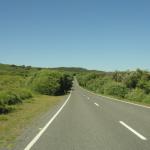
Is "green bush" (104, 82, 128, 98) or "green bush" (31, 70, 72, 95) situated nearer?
"green bush" (104, 82, 128, 98)

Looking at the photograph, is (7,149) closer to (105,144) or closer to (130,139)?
(105,144)

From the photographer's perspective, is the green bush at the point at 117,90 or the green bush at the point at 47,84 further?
the green bush at the point at 47,84

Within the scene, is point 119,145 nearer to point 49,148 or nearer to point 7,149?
point 49,148

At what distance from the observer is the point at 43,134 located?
976 cm

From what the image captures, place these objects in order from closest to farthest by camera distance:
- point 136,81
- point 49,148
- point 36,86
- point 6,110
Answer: point 49,148 < point 6,110 < point 36,86 < point 136,81

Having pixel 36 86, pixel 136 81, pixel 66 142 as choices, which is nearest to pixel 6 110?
pixel 66 142

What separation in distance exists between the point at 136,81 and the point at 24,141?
66.6m

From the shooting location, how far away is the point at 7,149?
24.4 feet

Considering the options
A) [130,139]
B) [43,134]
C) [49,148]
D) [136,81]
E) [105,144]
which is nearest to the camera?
[49,148]

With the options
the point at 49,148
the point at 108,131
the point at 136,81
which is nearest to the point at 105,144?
the point at 49,148

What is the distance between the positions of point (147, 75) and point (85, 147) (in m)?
68.6

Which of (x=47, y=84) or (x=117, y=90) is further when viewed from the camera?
(x=47, y=84)

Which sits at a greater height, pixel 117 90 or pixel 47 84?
pixel 47 84

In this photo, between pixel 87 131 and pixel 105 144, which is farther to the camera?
pixel 87 131
